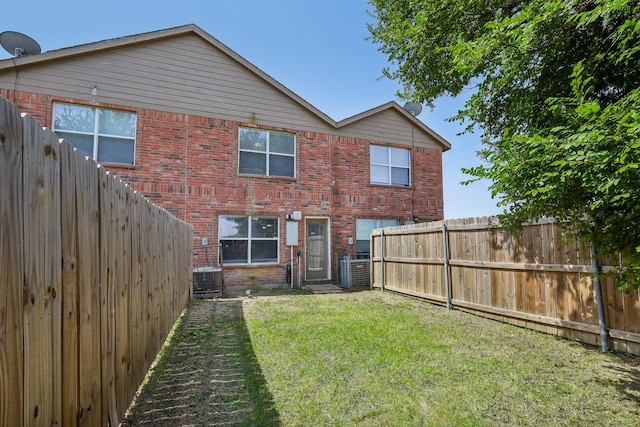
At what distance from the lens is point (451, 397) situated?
2936 millimetres

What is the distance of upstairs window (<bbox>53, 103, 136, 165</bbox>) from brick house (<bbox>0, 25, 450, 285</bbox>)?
3 cm

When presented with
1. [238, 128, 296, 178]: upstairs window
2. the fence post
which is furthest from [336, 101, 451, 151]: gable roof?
the fence post

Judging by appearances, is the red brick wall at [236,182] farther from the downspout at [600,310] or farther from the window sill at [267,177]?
the downspout at [600,310]

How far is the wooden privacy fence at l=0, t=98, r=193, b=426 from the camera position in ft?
3.82

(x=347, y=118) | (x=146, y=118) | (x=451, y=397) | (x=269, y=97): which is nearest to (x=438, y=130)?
(x=347, y=118)

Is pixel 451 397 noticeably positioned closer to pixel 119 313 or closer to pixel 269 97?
pixel 119 313

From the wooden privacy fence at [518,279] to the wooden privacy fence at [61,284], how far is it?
4356 millimetres

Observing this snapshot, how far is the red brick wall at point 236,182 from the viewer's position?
9133 millimetres

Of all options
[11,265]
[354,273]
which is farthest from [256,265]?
[11,265]

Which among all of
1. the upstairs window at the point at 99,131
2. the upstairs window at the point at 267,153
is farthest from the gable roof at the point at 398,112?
the upstairs window at the point at 99,131

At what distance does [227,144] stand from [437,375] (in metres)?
8.70

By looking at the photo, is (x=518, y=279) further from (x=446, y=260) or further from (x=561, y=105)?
(x=561, y=105)

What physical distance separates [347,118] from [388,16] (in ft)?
16.5

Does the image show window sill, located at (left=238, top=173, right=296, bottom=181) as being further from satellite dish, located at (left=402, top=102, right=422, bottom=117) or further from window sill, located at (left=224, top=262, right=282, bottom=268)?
satellite dish, located at (left=402, top=102, right=422, bottom=117)
